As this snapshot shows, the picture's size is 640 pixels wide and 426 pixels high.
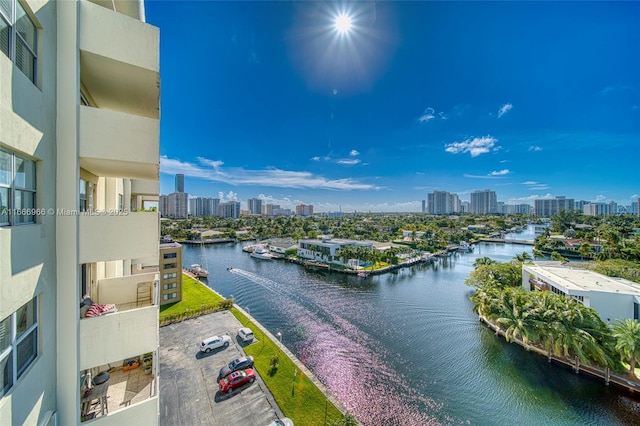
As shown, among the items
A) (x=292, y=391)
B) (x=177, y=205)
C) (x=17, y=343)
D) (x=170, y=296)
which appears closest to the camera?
(x=17, y=343)

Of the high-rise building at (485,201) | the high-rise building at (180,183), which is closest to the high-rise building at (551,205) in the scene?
the high-rise building at (485,201)

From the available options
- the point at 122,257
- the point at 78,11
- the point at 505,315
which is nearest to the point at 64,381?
the point at 122,257

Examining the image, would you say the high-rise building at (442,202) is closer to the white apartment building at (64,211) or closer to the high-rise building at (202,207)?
the high-rise building at (202,207)

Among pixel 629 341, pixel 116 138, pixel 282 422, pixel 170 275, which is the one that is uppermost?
pixel 116 138

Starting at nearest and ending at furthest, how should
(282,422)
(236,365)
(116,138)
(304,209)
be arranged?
1. (116,138)
2. (282,422)
3. (236,365)
4. (304,209)

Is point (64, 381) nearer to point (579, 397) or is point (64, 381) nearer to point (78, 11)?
point (78, 11)

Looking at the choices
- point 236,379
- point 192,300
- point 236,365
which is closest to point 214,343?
point 236,365

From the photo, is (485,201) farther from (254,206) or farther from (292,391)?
(292,391)
